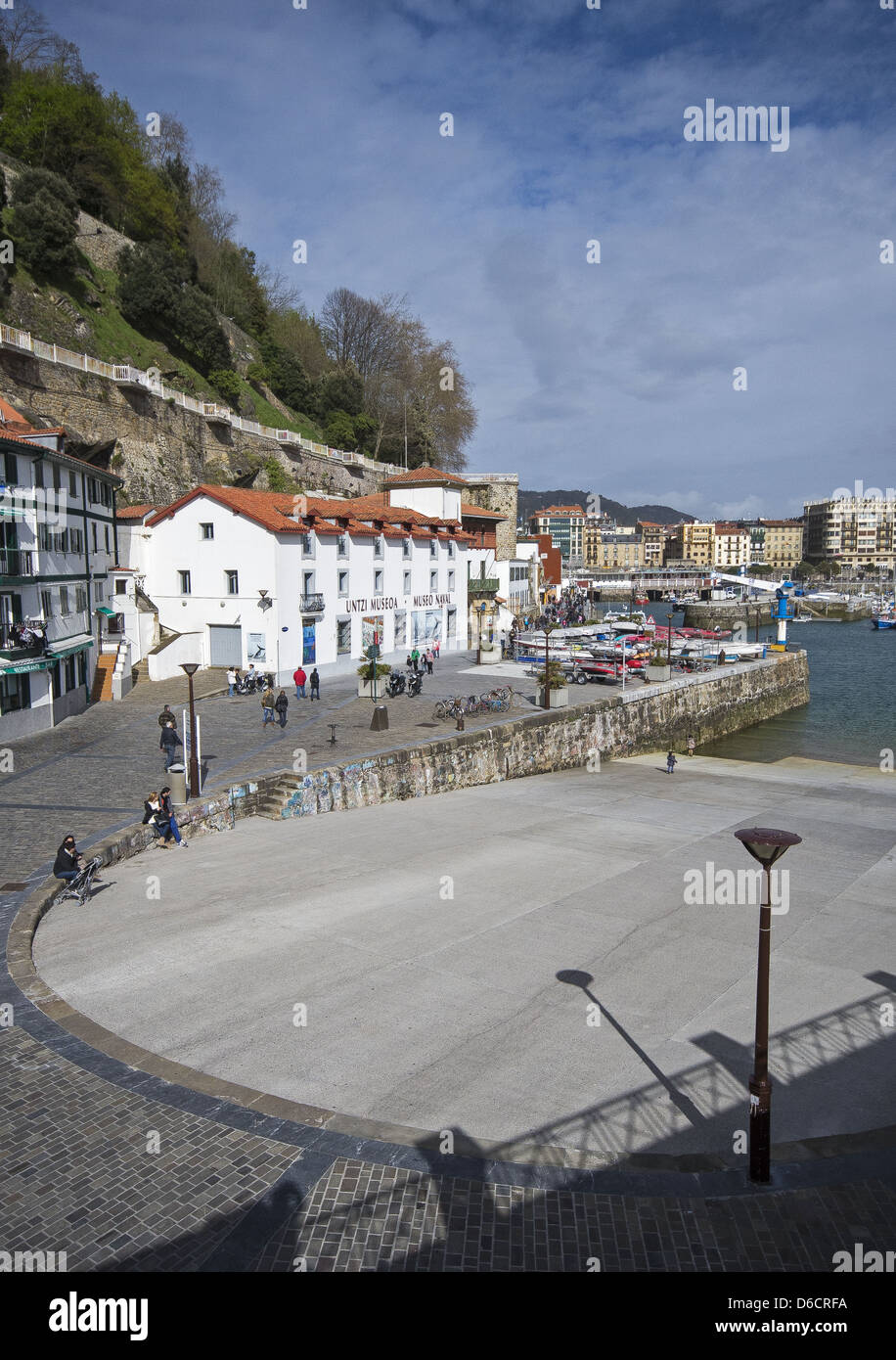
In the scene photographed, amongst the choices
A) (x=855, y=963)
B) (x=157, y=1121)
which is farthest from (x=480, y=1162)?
(x=855, y=963)

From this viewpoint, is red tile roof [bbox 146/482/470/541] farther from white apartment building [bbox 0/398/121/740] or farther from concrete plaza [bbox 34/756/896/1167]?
concrete plaza [bbox 34/756/896/1167]

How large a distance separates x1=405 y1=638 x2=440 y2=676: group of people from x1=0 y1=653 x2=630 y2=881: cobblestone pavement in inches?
45.6

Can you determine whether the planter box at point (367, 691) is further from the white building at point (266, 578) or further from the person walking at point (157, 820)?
the person walking at point (157, 820)

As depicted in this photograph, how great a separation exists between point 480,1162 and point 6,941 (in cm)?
789

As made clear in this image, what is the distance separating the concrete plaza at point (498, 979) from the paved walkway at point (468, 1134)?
54 mm

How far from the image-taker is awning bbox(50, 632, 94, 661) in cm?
2592

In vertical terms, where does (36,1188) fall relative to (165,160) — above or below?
below

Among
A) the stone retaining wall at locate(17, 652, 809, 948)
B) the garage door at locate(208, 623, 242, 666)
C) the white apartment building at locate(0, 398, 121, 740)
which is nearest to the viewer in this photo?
the stone retaining wall at locate(17, 652, 809, 948)

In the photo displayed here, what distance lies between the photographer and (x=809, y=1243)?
6.29m

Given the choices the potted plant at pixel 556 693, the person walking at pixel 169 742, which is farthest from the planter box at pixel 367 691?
the person walking at pixel 169 742

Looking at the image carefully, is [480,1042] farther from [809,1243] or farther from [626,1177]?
[809,1243]

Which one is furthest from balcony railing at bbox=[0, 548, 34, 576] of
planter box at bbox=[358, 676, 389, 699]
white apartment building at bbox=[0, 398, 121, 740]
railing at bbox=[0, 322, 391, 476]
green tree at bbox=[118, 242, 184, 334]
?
green tree at bbox=[118, 242, 184, 334]

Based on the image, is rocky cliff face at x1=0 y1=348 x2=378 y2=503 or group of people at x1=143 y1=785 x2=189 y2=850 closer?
group of people at x1=143 y1=785 x2=189 y2=850
